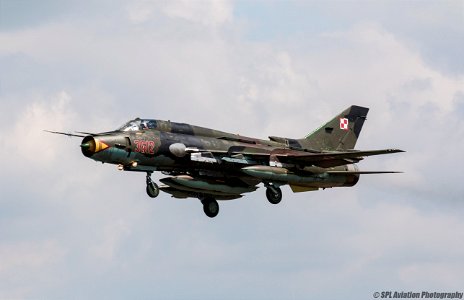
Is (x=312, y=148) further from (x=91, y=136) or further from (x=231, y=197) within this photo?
(x=91, y=136)

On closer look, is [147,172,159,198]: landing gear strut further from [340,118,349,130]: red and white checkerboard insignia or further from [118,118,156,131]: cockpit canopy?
[340,118,349,130]: red and white checkerboard insignia

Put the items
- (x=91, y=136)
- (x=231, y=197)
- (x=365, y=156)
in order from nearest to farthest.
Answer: (x=91, y=136)
(x=365, y=156)
(x=231, y=197)

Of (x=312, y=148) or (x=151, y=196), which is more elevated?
(x=312, y=148)

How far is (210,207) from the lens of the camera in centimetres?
5425

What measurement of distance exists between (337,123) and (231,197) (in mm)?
7479

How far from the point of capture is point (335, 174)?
53219mm

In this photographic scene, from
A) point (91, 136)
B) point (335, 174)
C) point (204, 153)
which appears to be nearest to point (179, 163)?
point (204, 153)

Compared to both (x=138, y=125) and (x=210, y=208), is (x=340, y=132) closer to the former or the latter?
(x=210, y=208)

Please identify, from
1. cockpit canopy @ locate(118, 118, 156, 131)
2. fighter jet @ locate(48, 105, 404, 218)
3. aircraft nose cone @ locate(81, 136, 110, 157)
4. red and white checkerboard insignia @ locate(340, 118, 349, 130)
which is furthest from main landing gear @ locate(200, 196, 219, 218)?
aircraft nose cone @ locate(81, 136, 110, 157)

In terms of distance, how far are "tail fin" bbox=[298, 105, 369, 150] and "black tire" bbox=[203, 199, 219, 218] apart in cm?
571

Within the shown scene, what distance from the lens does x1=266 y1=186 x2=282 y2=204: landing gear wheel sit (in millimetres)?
51531

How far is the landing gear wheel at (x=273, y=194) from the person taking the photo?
51531 mm

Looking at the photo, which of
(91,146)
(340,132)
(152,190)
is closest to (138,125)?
(91,146)

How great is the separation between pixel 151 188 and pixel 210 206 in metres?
6.23
